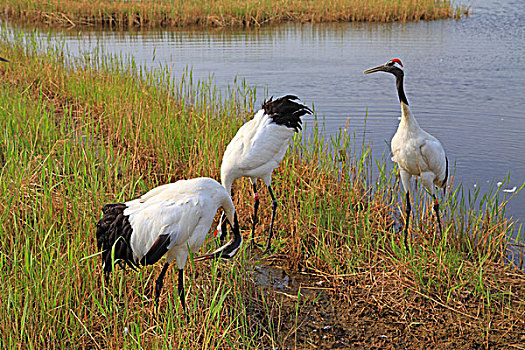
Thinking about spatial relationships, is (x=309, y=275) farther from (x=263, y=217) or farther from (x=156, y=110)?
(x=156, y=110)

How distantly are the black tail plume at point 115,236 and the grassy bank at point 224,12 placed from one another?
14949 millimetres

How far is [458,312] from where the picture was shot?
336 cm

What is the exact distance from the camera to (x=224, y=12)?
57.3 feet

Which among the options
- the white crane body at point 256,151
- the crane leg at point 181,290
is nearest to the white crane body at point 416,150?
the white crane body at point 256,151

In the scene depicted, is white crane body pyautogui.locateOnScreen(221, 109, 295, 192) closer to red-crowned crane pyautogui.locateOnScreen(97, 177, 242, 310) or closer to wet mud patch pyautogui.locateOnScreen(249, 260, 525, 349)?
wet mud patch pyautogui.locateOnScreen(249, 260, 525, 349)

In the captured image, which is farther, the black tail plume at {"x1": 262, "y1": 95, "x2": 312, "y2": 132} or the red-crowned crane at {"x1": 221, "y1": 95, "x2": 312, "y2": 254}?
the black tail plume at {"x1": 262, "y1": 95, "x2": 312, "y2": 132}

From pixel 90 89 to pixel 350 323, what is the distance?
16.6ft

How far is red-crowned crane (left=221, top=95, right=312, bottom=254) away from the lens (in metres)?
4.28

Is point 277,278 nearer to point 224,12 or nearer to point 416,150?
point 416,150

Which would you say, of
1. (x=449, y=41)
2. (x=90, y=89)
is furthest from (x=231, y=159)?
(x=449, y=41)

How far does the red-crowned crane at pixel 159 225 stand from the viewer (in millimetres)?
3039

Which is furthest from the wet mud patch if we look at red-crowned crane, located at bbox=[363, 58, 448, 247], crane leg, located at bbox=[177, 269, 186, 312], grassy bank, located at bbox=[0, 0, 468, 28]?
grassy bank, located at bbox=[0, 0, 468, 28]

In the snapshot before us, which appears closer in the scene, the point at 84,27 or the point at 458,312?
the point at 458,312

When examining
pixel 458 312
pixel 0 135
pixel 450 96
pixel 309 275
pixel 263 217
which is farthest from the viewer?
pixel 450 96
